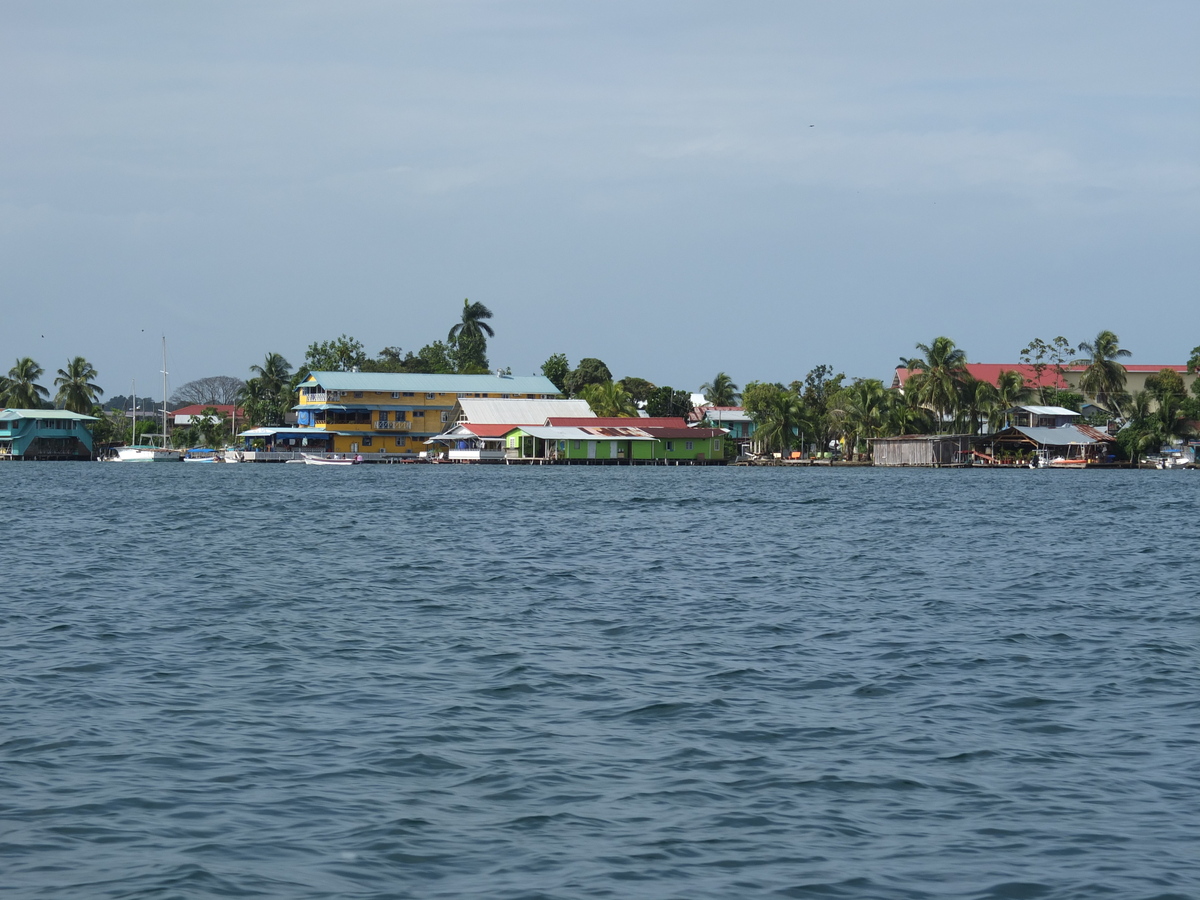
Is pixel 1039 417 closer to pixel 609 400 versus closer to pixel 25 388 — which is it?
pixel 609 400

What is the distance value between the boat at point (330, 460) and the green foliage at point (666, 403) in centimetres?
A: 3309

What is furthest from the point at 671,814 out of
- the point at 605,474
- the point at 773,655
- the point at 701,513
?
the point at 605,474

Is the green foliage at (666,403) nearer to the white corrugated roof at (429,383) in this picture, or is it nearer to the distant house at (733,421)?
the distant house at (733,421)

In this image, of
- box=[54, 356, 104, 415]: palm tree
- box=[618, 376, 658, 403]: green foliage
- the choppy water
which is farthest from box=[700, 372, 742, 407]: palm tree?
the choppy water

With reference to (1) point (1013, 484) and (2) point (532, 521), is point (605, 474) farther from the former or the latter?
(2) point (532, 521)

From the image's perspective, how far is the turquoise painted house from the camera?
116 metres

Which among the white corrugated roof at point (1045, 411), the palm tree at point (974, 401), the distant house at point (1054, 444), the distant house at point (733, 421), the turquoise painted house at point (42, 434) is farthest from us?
the distant house at point (733, 421)

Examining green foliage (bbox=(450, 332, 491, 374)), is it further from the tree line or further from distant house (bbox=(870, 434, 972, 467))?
distant house (bbox=(870, 434, 972, 467))

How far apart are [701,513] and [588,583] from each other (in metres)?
22.0

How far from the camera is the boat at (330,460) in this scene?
351 ft

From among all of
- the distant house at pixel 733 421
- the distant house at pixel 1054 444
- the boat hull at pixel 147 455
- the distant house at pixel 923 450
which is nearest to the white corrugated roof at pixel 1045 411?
the distant house at pixel 1054 444

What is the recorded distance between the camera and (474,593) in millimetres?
20281

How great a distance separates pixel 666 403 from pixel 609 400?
652 inches

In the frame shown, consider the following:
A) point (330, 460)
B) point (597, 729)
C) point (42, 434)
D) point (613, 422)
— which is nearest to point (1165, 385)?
point (613, 422)
